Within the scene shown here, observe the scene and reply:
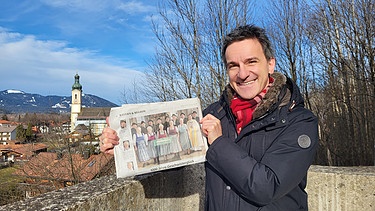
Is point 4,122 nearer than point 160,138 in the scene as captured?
No

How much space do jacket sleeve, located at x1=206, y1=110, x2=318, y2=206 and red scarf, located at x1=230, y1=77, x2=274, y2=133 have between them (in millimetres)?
192

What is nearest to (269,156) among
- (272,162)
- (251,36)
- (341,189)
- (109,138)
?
(272,162)

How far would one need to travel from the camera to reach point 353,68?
26.2 feet

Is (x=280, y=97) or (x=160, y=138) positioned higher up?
(x=280, y=97)

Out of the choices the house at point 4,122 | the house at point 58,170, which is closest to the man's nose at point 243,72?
the house at point 58,170

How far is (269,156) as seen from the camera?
1154 mm

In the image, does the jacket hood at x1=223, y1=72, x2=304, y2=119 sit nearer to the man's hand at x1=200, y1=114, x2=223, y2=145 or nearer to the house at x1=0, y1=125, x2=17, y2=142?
the man's hand at x1=200, y1=114, x2=223, y2=145

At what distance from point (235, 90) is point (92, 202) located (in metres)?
0.90

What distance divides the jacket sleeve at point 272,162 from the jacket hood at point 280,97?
8 cm

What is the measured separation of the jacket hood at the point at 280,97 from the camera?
1260mm

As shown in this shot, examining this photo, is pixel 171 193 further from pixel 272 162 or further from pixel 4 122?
pixel 4 122

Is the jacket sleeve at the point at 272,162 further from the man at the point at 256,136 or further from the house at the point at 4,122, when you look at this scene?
the house at the point at 4,122

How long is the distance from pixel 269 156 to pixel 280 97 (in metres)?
0.27

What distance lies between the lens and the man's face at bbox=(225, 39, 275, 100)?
4.43 feet
